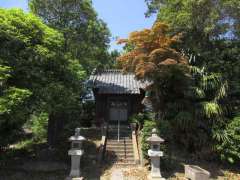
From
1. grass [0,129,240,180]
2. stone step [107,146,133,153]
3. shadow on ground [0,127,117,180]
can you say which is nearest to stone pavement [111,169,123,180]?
grass [0,129,240,180]

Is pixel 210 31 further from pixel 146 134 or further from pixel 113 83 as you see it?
pixel 113 83

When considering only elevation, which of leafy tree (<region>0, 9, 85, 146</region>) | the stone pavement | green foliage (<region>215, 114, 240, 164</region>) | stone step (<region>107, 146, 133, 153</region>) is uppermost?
leafy tree (<region>0, 9, 85, 146</region>)

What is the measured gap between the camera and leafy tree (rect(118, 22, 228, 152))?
1224 cm

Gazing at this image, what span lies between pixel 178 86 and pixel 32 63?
24.9ft

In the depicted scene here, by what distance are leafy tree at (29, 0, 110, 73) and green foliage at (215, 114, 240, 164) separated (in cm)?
1018

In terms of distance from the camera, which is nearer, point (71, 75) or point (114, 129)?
point (71, 75)

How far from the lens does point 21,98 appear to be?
8.55 m

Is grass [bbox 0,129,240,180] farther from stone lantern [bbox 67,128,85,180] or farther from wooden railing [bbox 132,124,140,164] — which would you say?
wooden railing [bbox 132,124,140,164]

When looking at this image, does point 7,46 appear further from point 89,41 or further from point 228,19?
point 228,19

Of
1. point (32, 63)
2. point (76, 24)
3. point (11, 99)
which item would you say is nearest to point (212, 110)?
point (32, 63)

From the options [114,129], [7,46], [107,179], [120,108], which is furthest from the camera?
[120,108]

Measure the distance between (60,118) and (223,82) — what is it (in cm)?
952

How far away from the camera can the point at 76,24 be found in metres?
17.0

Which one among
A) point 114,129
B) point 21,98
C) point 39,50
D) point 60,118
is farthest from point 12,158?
point 114,129
